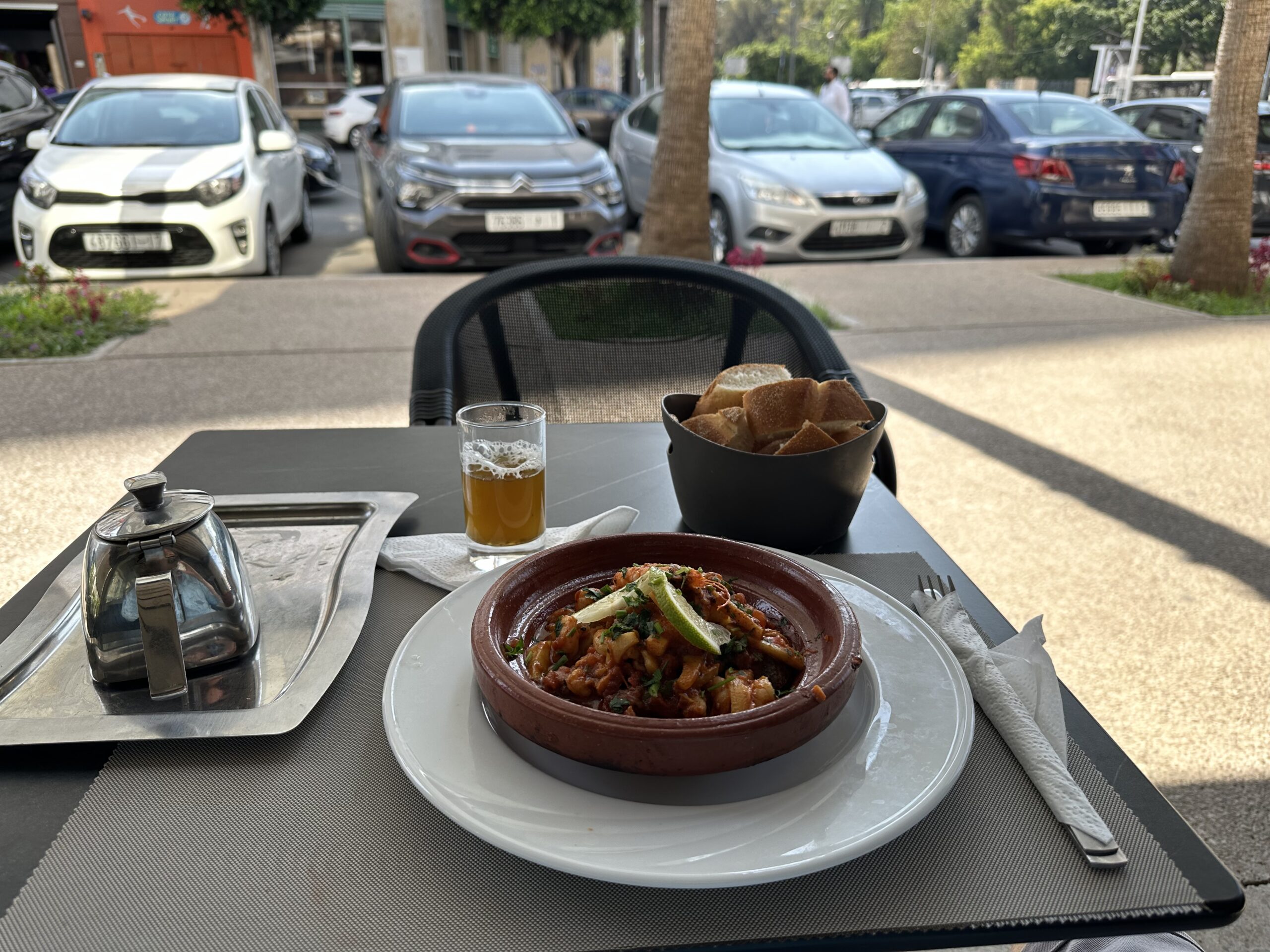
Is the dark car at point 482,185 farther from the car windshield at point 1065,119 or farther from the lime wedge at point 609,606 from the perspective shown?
the lime wedge at point 609,606

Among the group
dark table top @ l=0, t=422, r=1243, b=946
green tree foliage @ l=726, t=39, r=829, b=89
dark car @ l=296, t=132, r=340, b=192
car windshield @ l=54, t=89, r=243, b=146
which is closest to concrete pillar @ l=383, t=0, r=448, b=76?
dark car @ l=296, t=132, r=340, b=192

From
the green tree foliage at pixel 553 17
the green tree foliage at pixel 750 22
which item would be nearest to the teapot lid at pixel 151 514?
the green tree foliage at pixel 553 17

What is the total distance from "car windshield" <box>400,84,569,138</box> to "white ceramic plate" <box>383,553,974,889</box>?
6988mm

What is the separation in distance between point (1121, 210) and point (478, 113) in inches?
215

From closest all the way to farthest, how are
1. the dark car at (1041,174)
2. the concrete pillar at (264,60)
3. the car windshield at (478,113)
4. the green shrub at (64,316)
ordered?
1. the green shrub at (64,316)
2. the car windshield at (478,113)
3. the dark car at (1041,174)
4. the concrete pillar at (264,60)

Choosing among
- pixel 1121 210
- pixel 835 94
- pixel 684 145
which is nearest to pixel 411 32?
pixel 835 94

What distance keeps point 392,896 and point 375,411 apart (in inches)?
142

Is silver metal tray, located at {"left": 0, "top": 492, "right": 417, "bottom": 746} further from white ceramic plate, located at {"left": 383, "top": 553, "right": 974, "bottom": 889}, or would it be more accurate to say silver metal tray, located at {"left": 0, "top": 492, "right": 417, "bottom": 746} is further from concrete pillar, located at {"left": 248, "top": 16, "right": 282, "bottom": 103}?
concrete pillar, located at {"left": 248, "top": 16, "right": 282, "bottom": 103}

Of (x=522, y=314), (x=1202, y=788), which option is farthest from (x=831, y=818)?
(x=522, y=314)

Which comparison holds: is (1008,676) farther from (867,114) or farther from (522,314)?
(867,114)

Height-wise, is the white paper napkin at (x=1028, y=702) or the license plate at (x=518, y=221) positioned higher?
the white paper napkin at (x=1028, y=702)

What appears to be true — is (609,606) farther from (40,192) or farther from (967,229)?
(967,229)

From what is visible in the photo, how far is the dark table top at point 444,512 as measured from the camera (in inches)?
29.2

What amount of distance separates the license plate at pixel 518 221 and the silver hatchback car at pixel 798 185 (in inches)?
31.7
